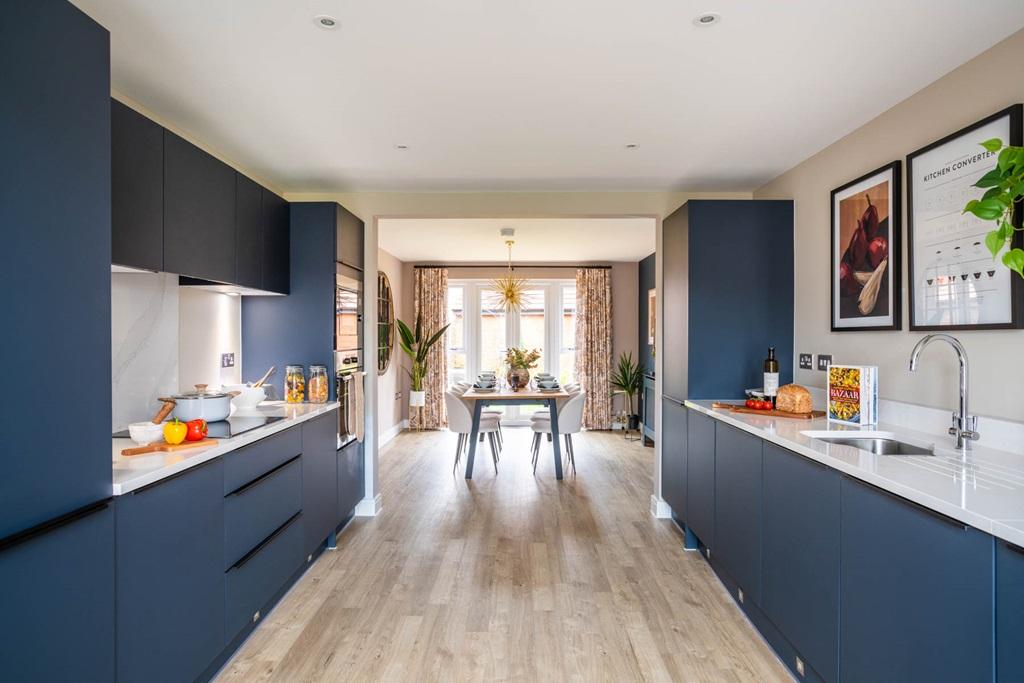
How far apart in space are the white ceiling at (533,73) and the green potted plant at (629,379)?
4.47m

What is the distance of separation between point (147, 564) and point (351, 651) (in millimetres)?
1017

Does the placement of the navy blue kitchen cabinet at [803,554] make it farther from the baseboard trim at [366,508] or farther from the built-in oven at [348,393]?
the baseboard trim at [366,508]

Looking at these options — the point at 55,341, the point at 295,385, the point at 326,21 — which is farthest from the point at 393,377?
the point at 55,341

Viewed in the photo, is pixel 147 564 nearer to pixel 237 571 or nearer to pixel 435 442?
pixel 237 571

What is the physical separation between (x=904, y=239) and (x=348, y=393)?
127 inches

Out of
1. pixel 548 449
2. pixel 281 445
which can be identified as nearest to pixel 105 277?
pixel 281 445

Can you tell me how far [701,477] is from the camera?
3148 mm

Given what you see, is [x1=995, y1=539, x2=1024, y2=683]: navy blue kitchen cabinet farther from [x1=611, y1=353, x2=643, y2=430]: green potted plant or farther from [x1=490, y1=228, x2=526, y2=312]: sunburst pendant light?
[x1=611, y1=353, x2=643, y2=430]: green potted plant

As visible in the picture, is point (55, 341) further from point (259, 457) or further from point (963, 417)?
point (963, 417)

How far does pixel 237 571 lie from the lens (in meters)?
2.18

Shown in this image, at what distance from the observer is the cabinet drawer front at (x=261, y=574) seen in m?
2.16

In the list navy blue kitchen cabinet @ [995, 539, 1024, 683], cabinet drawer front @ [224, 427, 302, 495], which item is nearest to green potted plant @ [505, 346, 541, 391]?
cabinet drawer front @ [224, 427, 302, 495]

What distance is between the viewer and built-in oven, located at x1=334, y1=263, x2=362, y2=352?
351cm

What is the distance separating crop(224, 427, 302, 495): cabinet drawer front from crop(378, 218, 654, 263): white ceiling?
7.39 feet
